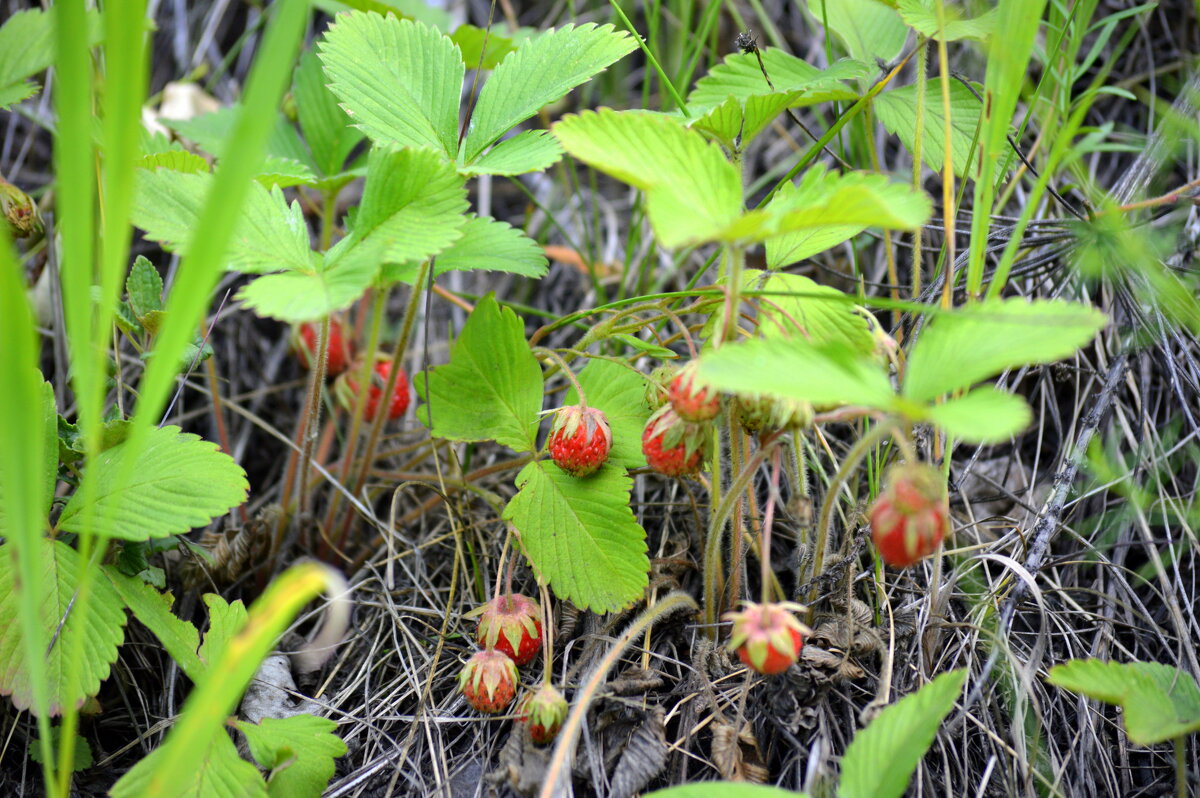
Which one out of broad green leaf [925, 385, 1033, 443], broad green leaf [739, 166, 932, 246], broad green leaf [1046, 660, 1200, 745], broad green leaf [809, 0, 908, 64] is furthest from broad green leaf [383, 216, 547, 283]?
broad green leaf [1046, 660, 1200, 745]

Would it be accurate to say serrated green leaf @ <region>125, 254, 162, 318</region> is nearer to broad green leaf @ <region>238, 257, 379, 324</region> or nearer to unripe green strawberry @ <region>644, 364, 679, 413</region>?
broad green leaf @ <region>238, 257, 379, 324</region>

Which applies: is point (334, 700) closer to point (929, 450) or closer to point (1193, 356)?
point (929, 450)

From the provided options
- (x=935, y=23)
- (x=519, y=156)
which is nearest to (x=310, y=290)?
(x=519, y=156)

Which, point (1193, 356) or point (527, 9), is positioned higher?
point (527, 9)

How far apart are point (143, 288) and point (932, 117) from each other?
4.07ft

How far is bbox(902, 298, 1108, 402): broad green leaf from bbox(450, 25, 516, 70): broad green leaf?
3.38ft

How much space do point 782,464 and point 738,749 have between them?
54cm

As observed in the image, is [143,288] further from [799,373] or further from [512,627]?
[799,373]

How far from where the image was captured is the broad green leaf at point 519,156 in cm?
113

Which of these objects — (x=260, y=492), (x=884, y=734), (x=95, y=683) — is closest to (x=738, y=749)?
(x=884, y=734)

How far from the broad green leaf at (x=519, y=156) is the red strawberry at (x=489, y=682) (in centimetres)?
65

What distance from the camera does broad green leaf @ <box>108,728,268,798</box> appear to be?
100 cm

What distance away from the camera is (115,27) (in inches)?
28.9

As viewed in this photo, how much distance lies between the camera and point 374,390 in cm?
168
